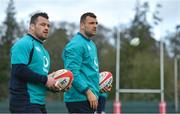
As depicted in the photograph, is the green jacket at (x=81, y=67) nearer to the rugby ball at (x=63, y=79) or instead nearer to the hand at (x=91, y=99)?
the hand at (x=91, y=99)

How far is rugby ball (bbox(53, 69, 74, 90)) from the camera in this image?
5520 millimetres

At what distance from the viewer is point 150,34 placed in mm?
38719

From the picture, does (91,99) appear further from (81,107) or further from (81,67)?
(81,67)

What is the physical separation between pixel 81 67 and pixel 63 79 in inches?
25.0

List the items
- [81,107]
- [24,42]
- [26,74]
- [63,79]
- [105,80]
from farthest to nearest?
[105,80]
[81,107]
[63,79]
[24,42]
[26,74]

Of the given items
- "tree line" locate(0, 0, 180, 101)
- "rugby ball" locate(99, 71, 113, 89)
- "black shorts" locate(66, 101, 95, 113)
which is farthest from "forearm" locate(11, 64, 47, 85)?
"tree line" locate(0, 0, 180, 101)

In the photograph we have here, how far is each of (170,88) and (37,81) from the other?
27.3 m

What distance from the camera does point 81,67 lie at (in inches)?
242

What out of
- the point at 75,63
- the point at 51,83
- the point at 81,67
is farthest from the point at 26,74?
the point at 81,67

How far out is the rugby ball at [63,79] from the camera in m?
5.52

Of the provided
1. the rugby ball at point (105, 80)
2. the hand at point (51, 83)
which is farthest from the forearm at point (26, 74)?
the rugby ball at point (105, 80)

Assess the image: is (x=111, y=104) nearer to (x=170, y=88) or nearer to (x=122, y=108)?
(x=122, y=108)

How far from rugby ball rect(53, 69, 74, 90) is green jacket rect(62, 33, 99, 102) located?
37cm

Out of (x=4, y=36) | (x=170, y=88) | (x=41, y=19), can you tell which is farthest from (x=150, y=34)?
(x=41, y=19)
